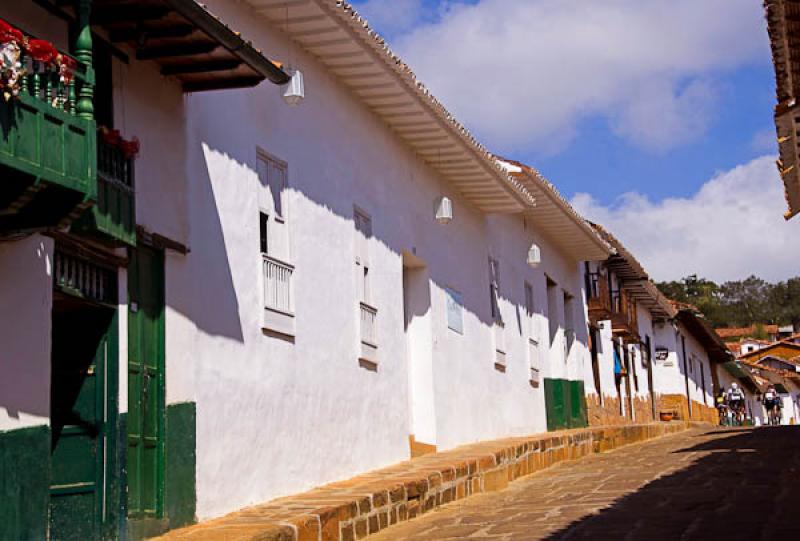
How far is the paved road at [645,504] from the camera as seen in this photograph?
916cm

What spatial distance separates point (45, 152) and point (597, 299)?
2094 cm

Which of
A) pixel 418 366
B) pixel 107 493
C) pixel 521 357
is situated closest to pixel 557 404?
pixel 521 357

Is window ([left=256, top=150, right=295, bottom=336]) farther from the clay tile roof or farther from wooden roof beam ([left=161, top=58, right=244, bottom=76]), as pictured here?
the clay tile roof

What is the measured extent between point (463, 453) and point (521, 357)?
5.55 m

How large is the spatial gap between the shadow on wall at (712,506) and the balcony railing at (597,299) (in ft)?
36.2

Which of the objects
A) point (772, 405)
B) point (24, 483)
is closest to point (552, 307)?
point (24, 483)

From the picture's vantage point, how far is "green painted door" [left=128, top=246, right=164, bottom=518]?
27.8 feet

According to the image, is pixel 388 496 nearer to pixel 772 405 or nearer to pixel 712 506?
pixel 712 506

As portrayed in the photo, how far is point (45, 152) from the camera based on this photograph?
6.57 metres

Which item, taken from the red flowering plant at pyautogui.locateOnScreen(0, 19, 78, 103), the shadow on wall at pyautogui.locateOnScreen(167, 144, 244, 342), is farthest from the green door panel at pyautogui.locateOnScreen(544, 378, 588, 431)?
the red flowering plant at pyautogui.locateOnScreen(0, 19, 78, 103)

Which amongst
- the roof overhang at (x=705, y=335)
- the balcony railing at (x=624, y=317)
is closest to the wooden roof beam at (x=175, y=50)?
the balcony railing at (x=624, y=317)

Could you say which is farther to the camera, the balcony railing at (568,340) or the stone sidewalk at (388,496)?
the balcony railing at (568,340)

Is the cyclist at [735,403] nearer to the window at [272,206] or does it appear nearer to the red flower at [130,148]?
the window at [272,206]

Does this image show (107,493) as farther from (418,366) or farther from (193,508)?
(418,366)
